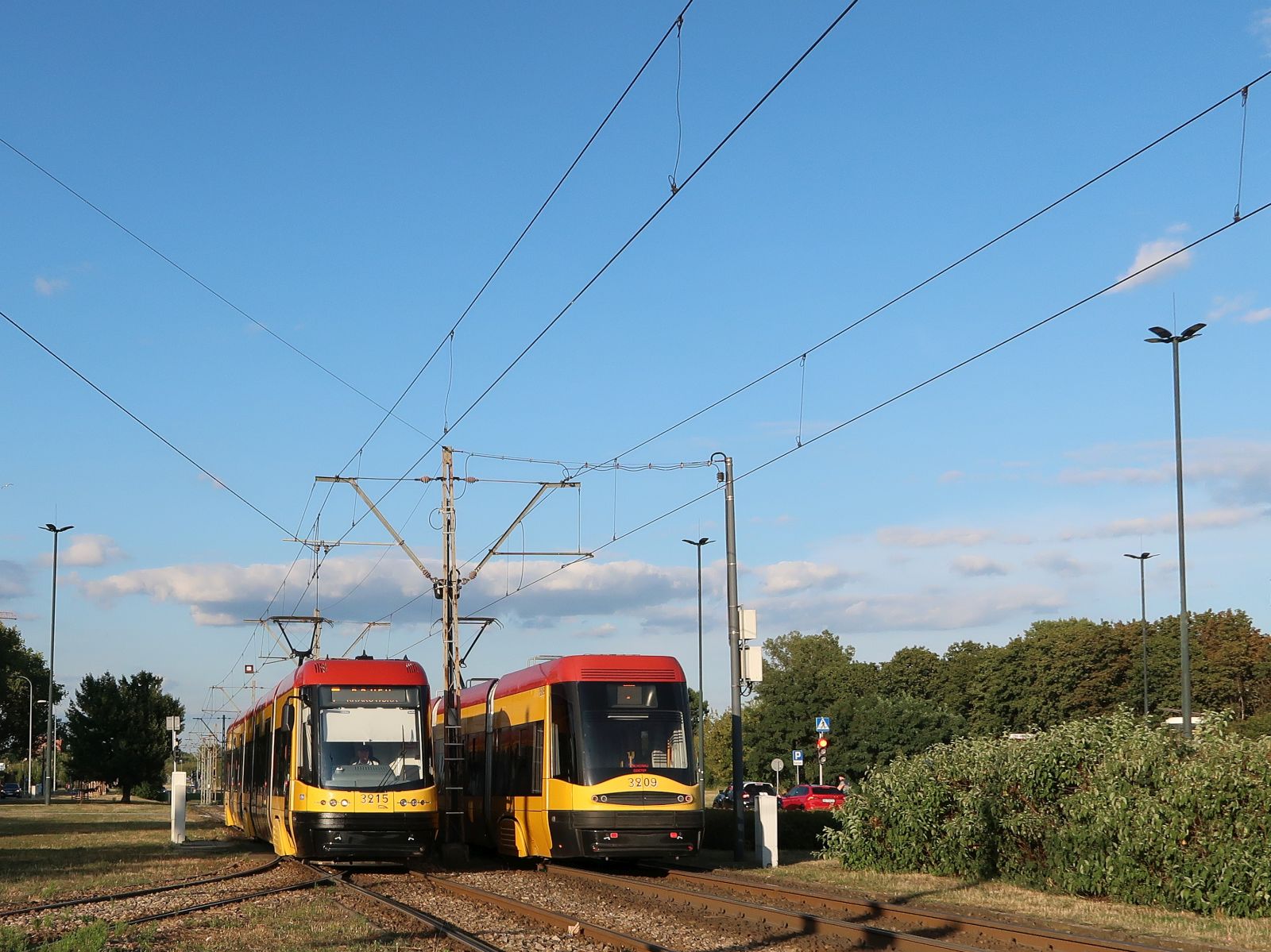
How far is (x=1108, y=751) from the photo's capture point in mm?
19516

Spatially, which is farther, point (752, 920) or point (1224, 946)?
point (752, 920)

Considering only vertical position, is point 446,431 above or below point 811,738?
above

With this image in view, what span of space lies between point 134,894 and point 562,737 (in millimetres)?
6805

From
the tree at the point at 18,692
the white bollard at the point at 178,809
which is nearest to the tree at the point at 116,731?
the tree at the point at 18,692

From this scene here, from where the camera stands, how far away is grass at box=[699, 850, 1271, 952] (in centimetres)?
1441

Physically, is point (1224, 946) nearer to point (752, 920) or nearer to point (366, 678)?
point (752, 920)

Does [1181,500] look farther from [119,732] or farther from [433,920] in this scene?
[119,732]

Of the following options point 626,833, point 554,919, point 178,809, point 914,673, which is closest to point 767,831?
point 626,833

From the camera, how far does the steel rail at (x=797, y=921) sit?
43.4 feet

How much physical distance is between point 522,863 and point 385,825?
5444mm

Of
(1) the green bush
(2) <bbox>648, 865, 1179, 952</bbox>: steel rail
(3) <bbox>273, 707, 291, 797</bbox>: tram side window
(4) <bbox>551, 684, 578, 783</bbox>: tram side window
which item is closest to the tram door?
(3) <bbox>273, 707, 291, 797</bbox>: tram side window

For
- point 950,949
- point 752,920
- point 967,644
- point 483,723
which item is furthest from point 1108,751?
point 967,644

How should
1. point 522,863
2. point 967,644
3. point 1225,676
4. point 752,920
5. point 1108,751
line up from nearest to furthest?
point 752,920, point 1108,751, point 522,863, point 1225,676, point 967,644

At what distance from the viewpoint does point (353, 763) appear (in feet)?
75.2
